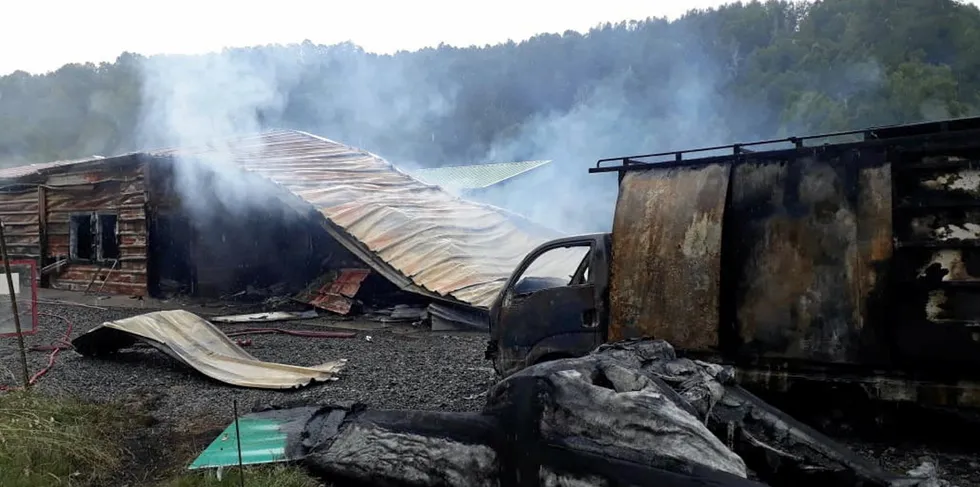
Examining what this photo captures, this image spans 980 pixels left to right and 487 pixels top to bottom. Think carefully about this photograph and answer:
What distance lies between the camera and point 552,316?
21.3 feet

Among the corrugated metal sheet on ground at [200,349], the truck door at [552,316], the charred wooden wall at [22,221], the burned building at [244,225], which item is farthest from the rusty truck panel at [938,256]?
the charred wooden wall at [22,221]

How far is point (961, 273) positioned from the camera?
5.04 m

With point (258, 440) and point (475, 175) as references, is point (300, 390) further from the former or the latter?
point (475, 175)

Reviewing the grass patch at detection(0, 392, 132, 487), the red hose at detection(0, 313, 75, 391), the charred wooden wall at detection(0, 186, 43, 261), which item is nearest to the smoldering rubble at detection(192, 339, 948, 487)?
the grass patch at detection(0, 392, 132, 487)

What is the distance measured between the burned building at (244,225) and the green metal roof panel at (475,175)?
673cm

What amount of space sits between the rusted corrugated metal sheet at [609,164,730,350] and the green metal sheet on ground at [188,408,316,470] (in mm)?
2953

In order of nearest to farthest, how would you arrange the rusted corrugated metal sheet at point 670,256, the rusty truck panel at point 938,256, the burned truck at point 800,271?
the rusty truck panel at point 938,256 → the burned truck at point 800,271 → the rusted corrugated metal sheet at point 670,256

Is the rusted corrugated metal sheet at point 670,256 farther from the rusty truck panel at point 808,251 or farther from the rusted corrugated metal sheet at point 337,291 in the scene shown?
the rusted corrugated metal sheet at point 337,291

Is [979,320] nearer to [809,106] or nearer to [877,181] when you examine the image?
[877,181]

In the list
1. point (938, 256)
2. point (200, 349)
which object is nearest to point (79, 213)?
point (200, 349)

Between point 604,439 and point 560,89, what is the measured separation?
40208 millimetres

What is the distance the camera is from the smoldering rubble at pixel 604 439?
3459 millimetres

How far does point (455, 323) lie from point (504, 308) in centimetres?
605

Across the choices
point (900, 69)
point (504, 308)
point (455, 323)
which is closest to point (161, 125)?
point (455, 323)
